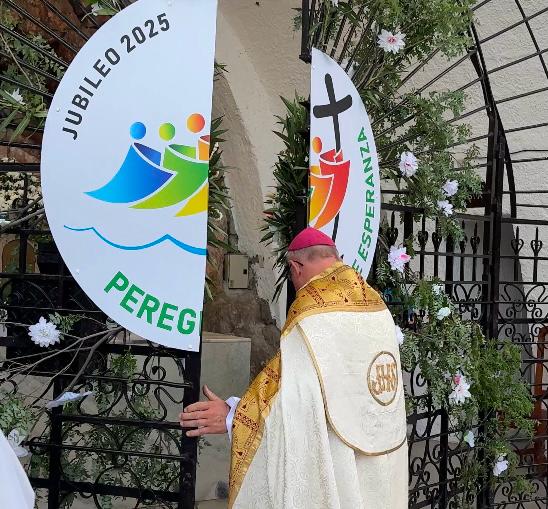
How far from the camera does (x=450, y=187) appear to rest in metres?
4.09

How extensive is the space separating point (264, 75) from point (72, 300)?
350 centimetres

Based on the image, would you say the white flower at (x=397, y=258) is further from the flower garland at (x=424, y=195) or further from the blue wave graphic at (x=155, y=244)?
the blue wave graphic at (x=155, y=244)

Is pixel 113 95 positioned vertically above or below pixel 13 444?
above

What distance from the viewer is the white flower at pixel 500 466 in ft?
14.7

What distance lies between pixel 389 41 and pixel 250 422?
1.82 m

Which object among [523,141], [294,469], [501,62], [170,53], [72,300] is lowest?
[294,469]

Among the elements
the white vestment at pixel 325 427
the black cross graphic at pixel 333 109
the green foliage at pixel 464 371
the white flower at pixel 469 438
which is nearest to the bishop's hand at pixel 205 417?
the white vestment at pixel 325 427

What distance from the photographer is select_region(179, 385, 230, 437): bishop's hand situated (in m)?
2.80

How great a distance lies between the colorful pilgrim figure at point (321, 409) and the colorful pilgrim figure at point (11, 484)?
1.07 m

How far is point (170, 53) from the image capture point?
275cm

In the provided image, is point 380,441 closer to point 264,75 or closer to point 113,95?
point 113,95

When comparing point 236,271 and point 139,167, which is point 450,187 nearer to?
point 139,167

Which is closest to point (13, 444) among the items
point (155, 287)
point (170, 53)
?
point (155, 287)

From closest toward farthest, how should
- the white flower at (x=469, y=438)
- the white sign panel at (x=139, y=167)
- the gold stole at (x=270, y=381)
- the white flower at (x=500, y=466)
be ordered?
the white sign panel at (x=139, y=167), the gold stole at (x=270, y=381), the white flower at (x=469, y=438), the white flower at (x=500, y=466)
